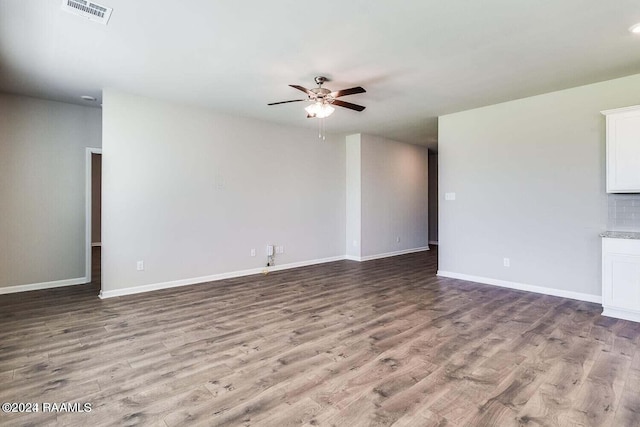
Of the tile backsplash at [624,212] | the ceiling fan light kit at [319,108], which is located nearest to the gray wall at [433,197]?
the tile backsplash at [624,212]

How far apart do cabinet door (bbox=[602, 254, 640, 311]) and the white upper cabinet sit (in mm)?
787

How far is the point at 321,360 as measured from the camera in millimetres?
2547

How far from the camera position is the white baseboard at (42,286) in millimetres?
4586

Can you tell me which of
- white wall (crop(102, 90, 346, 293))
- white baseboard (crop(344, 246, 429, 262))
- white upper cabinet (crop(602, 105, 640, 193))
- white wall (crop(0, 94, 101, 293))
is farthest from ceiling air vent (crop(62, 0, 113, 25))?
white baseboard (crop(344, 246, 429, 262))

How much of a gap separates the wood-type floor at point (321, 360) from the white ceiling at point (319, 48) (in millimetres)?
2677

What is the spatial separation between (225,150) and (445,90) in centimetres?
341

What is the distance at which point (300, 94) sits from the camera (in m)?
4.43

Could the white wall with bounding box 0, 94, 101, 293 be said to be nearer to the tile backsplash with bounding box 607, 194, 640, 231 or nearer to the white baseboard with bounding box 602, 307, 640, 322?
the white baseboard with bounding box 602, 307, 640, 322

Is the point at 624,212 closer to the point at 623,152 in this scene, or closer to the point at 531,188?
the point at 623,152

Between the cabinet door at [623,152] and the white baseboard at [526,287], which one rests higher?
the cabinet door at [623,152]

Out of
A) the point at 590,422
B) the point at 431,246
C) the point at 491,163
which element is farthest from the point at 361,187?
the point at 590,422

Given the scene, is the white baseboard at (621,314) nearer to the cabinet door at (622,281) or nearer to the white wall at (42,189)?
the cabinet door at (622,281)

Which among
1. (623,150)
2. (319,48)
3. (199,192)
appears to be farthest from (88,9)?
(623,150)

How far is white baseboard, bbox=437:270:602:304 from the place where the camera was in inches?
162
